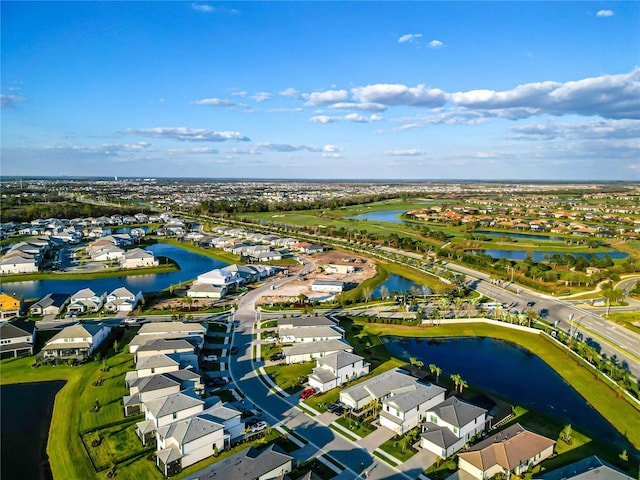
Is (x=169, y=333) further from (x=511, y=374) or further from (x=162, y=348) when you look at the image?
(x=511, y=374)

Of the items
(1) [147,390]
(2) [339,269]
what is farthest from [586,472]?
(2) [339,269]

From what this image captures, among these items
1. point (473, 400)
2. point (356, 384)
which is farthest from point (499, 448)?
point (356, 384)

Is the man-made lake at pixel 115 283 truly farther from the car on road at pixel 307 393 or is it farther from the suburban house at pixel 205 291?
the car on road at pixel 307 393

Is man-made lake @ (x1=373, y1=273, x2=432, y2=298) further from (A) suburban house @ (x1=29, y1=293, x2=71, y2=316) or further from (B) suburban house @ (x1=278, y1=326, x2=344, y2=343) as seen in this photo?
(A) suburban house @ (x1=29, y1=293, x2=71, y2=316)

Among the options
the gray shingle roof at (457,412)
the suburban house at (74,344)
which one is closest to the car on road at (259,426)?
the gray shingle roof at (457,412)

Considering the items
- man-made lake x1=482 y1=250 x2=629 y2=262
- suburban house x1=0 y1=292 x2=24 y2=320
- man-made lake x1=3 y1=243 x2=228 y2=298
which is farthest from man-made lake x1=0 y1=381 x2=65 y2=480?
man-made lake x1=482 y1=250 x2=629 y2=262
